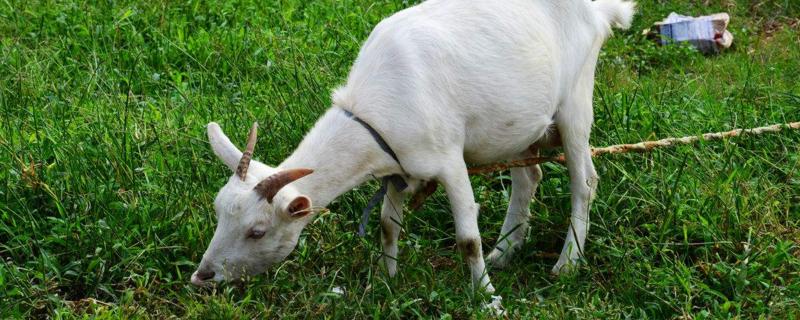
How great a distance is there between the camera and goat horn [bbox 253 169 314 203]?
466 centimetres

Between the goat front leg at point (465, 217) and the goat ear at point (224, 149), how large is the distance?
0.87m

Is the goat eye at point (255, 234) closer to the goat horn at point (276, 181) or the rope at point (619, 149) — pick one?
the goat horn at point (276, 181)

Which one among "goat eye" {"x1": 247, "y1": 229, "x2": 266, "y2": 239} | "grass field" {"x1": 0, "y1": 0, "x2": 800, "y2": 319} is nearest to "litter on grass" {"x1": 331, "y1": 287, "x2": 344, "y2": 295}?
"grass field" {"x1": 0, "y1": 0, "x2": 800, "y2": 319}

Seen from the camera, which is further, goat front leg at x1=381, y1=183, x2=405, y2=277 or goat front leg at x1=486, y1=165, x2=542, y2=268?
goat front leg at x1=486, y1=165, x2=542, y2=268

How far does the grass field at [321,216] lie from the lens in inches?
203

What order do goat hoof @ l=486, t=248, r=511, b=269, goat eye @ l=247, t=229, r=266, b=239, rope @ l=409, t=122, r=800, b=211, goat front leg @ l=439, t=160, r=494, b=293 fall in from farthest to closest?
goat hoof @ l=486, t=248, r=511, b=269 < rope @ l=409, t=122, r=800, b=211 < goat front leg @ l=439, t=160, r=494, b=293 < goat eye @ l=247, t=229, r=266, b=239

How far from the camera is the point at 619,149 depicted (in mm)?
6020

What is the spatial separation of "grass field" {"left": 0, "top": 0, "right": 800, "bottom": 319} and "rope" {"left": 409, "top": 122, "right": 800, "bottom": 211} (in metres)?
0.06

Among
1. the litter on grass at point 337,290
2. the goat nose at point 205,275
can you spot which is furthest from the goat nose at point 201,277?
the litter on grass at point 337,290

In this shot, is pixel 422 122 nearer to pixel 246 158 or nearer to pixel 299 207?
pixel 299 207

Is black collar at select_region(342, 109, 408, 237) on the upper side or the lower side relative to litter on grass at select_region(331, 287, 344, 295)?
upper

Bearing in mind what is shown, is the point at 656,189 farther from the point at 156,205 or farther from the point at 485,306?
the point at 156,205

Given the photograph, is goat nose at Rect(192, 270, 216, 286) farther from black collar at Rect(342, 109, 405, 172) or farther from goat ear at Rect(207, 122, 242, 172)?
black collar at Rect(342, 109, 405, 172)

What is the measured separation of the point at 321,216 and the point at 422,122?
691 millimetres
